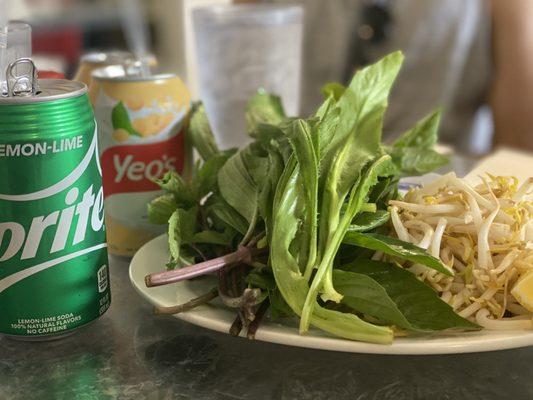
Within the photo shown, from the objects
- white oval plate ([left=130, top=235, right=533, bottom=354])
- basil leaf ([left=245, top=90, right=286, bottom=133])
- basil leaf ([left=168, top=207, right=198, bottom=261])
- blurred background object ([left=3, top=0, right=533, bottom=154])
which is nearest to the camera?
white oval plate ([left=130, top=235, right=533, bottom=354])

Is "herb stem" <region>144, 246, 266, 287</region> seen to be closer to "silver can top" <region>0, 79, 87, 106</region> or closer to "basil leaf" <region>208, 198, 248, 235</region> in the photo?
"basil leaf" <region>208, 198, 248, 235</region>

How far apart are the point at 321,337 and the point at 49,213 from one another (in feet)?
0.77

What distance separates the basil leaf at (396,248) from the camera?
58cm

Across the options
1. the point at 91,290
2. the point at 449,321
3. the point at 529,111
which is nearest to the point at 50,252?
the point at 91,290

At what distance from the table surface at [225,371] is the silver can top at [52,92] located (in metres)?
0.23

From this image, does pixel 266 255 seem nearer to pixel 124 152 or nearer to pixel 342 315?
pixel 342 315

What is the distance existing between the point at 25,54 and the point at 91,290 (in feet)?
0.72

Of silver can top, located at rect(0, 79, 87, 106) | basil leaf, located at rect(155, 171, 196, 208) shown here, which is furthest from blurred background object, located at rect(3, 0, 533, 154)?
silver can top, located at rect(0, 79, 87, 106)

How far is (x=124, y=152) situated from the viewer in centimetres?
75

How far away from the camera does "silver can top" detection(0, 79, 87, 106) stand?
550 mm

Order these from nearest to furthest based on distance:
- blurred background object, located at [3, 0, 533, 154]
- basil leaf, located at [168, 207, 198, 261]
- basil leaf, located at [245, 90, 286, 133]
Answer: basil leaf, located at [168, 207, 198, 261]
basil leaf, located at [245, 90, 286, 133]
blurred background object, located at [3, 0, 533, 154]

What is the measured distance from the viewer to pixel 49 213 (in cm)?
58

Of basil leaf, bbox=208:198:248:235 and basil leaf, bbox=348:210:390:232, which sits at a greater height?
basil leaf, bbox=348:210:390:232

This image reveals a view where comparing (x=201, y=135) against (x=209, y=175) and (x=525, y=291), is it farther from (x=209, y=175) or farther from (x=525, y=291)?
(x=525, y=291)
